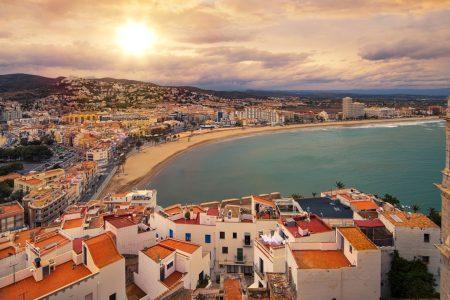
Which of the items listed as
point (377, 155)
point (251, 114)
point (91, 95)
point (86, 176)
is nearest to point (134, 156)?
point (86, 176)

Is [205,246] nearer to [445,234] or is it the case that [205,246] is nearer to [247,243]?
[247,243]

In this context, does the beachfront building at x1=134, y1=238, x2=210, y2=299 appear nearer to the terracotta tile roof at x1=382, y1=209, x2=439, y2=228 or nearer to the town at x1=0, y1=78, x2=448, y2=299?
the town at x1=0, y1=78, x2=448, y2=299

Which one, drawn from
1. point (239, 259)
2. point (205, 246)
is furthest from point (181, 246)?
point (239, 259)

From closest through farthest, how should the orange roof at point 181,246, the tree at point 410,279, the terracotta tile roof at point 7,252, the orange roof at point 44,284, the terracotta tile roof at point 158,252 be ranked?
the orange roof at point 44,284, the tree at point 410,279, the terracotta tile roof at point 158,252, the terracotta tile roof at point 7,252, the orange roof at point 181,246

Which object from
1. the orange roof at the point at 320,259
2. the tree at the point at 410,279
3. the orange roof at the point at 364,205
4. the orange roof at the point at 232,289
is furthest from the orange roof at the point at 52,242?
the orange roof at the point at 364,205

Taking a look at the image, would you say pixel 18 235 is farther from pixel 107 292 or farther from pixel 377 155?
pixel 377 155

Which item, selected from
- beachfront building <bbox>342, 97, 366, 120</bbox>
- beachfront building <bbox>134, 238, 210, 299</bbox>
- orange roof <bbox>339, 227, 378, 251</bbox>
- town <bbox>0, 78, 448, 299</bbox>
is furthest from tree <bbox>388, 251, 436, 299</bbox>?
beachfront building <bbox>342, 97, 366, 120</bbox>

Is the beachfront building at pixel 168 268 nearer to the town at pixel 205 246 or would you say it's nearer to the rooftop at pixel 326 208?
the town at pixel 205 246

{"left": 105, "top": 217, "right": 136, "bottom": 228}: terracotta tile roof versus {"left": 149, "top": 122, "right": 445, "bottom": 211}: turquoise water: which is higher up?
{"left": 105, "top": 217, "right": 136, "bottom": 228}: terracotta tile roof
